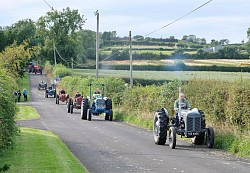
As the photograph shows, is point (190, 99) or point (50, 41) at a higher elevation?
point (50, 41)

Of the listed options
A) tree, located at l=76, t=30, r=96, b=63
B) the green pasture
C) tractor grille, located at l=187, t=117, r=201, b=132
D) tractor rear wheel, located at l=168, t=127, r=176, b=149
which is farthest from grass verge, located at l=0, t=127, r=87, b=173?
tree, located at l=76, t=30, r=96, b=63

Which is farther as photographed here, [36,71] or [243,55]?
[36,71]

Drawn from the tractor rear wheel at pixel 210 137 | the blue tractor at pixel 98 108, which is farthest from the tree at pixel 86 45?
the tractor rear wheel at pixel 210 137

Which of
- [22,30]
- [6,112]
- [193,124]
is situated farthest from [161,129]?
Answer: [22,30]

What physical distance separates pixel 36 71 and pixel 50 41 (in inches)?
273

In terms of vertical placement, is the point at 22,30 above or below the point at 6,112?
above

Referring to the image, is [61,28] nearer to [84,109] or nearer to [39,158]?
[84,109]

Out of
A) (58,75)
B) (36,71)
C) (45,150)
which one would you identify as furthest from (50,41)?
(45,150)

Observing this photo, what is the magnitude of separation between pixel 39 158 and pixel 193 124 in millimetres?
7147

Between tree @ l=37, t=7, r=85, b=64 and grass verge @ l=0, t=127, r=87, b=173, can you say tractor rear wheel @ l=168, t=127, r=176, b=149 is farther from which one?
tree @ l=37, t=7, r=85, b=64

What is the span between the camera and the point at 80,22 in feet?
419

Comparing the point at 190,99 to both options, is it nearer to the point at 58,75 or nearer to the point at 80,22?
the point at 58,75

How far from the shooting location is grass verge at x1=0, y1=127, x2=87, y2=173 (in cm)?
1440

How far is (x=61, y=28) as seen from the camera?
125 m
